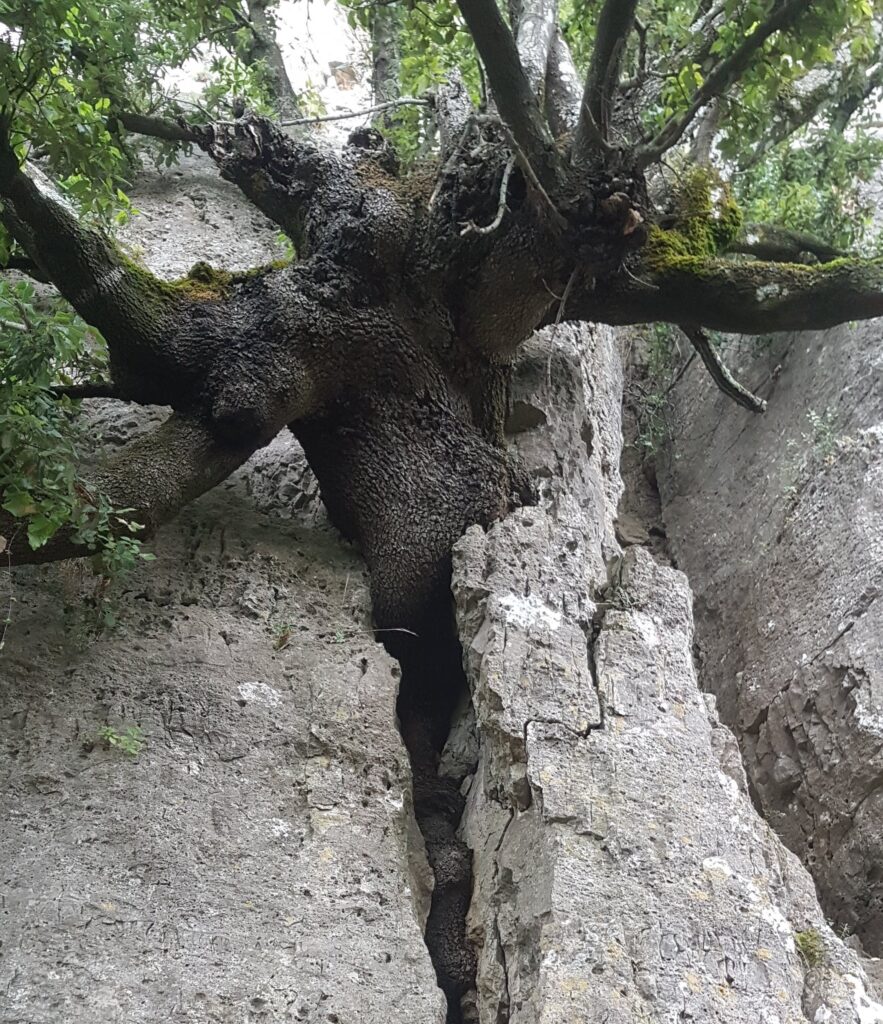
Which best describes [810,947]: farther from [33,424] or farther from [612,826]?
[33,424]

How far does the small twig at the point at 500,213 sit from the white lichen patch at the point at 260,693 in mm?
1679

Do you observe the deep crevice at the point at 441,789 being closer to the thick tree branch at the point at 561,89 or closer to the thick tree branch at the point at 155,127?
the thick tree branch at the point at 561,89

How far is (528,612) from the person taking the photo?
3.64m

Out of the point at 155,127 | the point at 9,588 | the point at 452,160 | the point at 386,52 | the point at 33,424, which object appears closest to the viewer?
the point at 33,424

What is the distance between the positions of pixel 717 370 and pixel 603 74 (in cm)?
193

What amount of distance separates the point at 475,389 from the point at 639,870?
2137 millimetres

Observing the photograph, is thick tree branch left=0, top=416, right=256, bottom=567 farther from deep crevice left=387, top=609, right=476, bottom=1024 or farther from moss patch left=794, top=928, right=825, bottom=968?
moss patch left=794, top=928, right=825, bottom=968

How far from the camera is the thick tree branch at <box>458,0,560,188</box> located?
3625 mm

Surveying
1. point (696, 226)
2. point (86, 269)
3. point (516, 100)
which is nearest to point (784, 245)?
point (696, 226)

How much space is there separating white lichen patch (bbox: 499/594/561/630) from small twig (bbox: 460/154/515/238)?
127 centimetres

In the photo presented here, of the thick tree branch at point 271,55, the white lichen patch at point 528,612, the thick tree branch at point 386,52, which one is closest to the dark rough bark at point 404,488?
the white lichen patch at point 528,612

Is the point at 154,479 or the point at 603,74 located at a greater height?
the point at 603,74

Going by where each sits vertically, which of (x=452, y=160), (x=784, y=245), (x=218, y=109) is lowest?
(x=452, y=160)

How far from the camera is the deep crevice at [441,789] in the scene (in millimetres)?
3139
